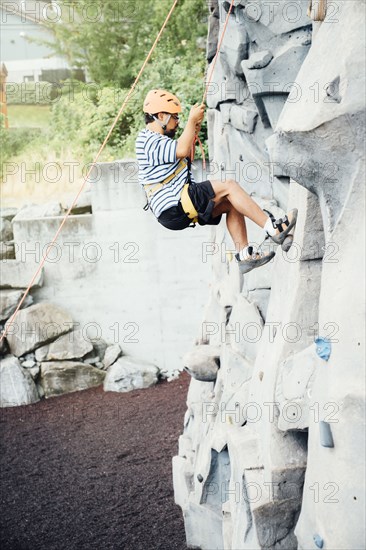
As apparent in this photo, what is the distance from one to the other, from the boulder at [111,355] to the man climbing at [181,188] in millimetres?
6529

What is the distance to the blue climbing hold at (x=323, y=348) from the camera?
508 centimetres

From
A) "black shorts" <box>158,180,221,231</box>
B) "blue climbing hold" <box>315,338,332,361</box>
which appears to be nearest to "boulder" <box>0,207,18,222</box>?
"black shorts" <box>158,180,221,231</box>

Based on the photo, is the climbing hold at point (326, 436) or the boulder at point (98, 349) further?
the boulder at point (98, 349)

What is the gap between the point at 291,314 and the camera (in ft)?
19.5

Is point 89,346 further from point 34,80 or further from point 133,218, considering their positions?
point 34,80

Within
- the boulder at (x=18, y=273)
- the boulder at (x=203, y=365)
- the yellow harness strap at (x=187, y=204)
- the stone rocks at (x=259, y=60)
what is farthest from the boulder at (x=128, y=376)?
the yellow harness strap at (x=187, y=204)

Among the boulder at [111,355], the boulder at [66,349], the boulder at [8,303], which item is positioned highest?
the boulder at [8,303]

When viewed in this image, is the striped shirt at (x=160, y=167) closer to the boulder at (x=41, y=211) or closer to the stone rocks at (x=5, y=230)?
the boulder at (x=41, y=211)

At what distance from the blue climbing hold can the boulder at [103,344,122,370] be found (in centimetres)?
816

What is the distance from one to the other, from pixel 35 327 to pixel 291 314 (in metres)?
7.30

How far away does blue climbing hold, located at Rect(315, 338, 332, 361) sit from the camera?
508 cm

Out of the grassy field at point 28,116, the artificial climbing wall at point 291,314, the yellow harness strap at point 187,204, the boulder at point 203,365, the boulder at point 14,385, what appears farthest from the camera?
the grassy field at point 28,116

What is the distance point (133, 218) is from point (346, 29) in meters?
7.78

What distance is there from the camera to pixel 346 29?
5.03 m
